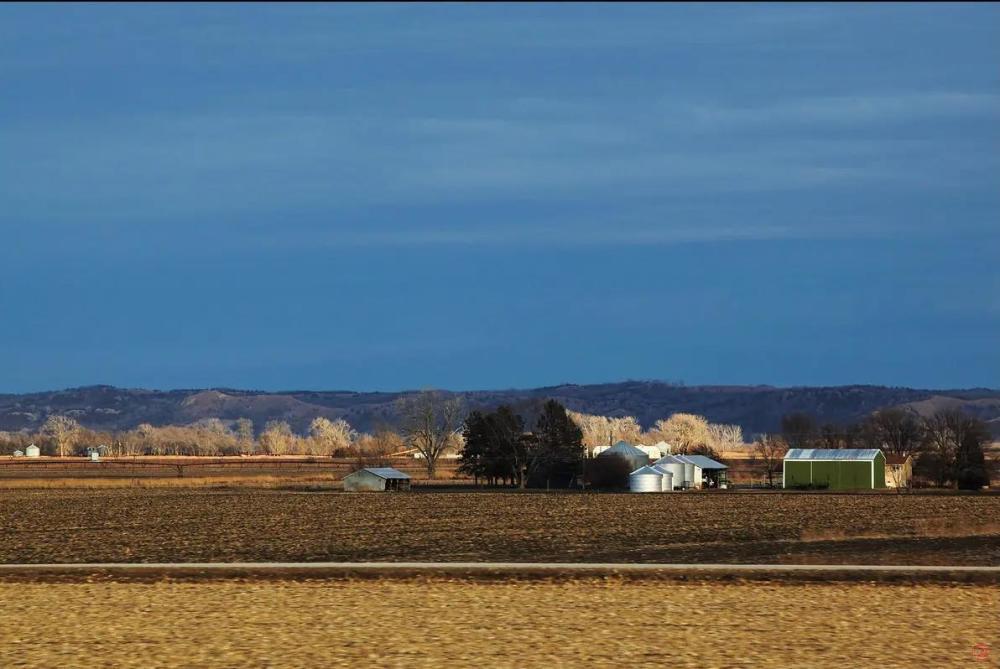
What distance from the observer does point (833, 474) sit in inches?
4102

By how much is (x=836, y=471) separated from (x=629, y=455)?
1538cm

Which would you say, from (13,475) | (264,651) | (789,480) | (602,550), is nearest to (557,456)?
(789,480)

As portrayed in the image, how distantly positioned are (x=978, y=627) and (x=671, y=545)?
1987cm

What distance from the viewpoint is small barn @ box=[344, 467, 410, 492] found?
9450cm

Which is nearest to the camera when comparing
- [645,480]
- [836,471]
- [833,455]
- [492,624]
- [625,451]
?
[492,624]

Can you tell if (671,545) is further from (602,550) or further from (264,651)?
(264,651)

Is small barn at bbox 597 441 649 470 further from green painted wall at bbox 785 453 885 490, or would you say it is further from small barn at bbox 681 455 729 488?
green painted wall at bbox 785 453 885 490

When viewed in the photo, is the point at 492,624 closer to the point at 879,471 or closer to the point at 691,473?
the point at 691,473

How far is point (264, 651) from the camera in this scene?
49.6ft

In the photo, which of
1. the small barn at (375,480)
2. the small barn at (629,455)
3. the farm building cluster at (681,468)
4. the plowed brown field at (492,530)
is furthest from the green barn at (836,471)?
the small barn at (375,480)

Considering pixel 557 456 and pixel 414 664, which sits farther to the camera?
pixel 557 456

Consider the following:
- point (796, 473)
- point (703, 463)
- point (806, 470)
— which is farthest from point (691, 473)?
point (806, 470)

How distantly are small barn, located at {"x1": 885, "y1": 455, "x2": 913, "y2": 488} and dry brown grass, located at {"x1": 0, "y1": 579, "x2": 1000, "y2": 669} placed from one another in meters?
89.9

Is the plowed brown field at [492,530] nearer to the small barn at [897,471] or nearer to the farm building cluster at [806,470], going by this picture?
the farm building cluster at [806,470]
